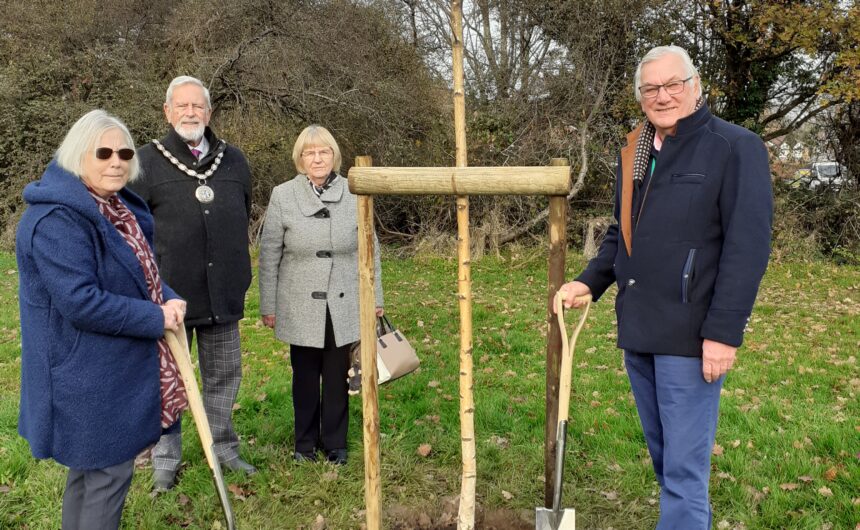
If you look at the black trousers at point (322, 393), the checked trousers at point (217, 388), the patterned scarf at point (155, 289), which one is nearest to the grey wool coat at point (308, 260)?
the black trousers at point (322, 393)

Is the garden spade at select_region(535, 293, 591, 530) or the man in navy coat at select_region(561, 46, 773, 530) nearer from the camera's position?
the man in navy coat at select_region(561, 46, 773, 530)

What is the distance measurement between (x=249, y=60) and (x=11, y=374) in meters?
8.15

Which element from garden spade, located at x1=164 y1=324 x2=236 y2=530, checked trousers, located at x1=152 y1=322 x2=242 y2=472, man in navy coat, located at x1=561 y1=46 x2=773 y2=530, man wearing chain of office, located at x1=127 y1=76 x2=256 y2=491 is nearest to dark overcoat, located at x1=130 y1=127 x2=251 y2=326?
man wearing chain of office, located at x1=127 y1=76 x2=256 y2=491

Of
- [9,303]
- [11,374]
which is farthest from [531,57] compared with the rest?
[11,374]

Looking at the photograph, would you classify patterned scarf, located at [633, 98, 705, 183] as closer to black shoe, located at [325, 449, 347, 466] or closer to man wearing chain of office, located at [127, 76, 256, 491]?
man wearing chain of office, located at [127, 76, 256, 491]

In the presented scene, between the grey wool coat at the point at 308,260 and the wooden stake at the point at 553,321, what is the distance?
4.42ft

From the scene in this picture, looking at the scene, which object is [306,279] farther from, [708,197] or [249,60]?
[249,60]

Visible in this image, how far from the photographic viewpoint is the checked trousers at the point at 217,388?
412 cm

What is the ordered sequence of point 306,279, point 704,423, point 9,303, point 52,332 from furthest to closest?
1. point 9,303
2. point 306,279
3. point 704,423
4. point 52,332

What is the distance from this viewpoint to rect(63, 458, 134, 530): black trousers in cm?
277

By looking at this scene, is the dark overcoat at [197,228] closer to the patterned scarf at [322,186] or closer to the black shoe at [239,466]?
the patterned scarf at [322,186]

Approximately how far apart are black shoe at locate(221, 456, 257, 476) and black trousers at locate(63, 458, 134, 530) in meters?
1.42

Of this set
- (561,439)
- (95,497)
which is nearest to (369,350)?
(561,439)

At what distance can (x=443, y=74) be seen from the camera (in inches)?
613
